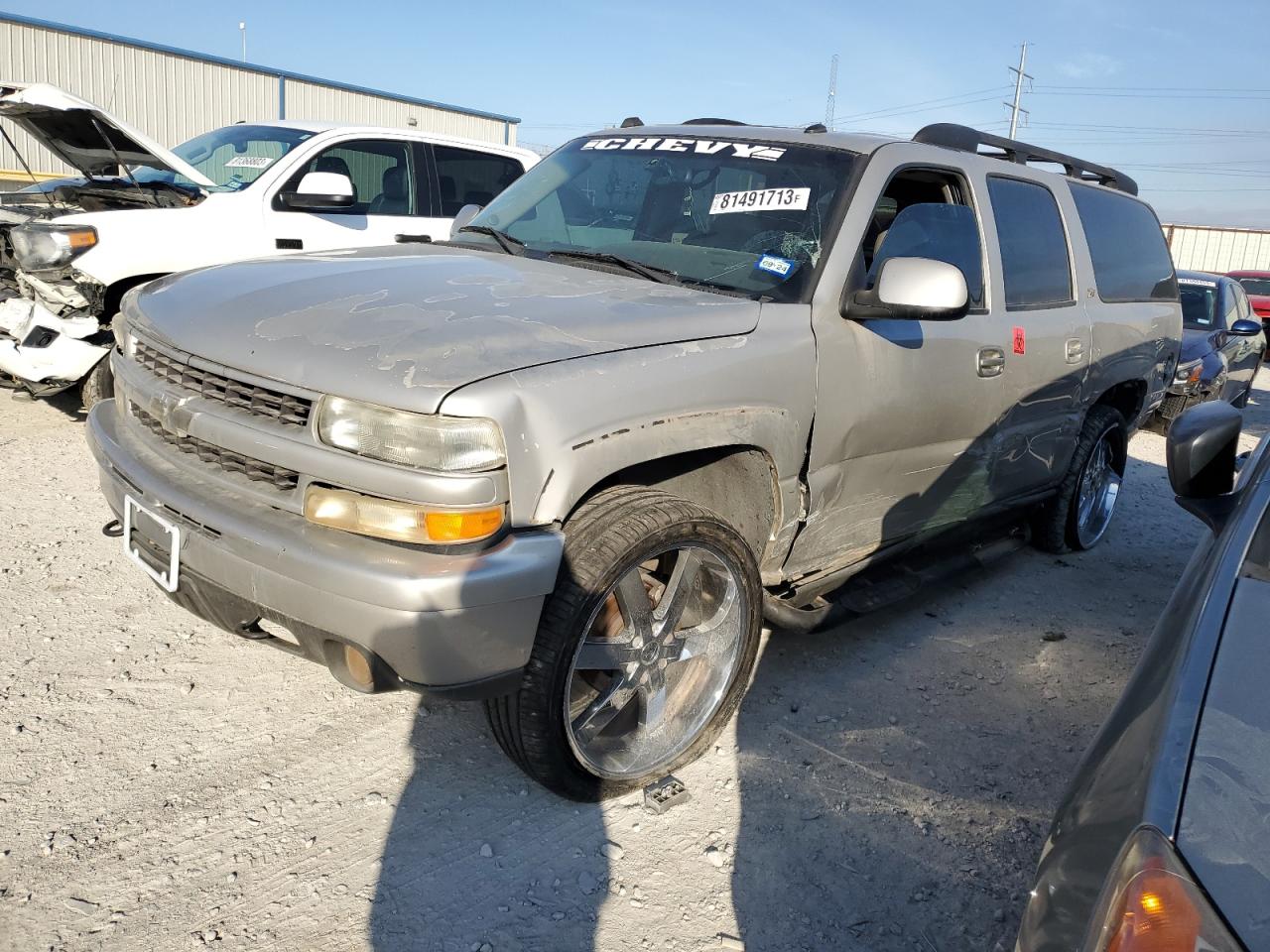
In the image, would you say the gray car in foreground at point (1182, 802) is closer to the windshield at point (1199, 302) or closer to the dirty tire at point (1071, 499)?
the dirty tire at point (1071, 499)

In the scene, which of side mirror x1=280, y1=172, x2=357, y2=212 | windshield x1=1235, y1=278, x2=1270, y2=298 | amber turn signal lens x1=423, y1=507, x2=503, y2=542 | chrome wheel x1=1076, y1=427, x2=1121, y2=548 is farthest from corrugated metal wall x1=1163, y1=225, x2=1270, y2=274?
amber turn signal lens x1=423, y1=507, x2=503, y2=542

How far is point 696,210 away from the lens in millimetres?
3492

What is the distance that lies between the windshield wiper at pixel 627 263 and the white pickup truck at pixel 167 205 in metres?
2.07

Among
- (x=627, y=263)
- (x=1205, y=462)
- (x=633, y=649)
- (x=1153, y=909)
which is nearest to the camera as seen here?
(x=1153, y=909)

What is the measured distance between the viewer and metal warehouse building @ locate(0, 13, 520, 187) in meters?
16.5

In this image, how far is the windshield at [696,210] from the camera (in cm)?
322

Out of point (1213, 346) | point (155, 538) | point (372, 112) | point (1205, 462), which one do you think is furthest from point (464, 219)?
point (372, 112)

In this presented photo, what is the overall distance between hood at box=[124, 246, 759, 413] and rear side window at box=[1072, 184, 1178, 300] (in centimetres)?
271

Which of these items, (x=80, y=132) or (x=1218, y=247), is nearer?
(x=80, y=132)

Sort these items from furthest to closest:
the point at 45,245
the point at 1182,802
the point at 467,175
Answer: the point at 467,175
the point at 45,245
the point at 1182,802

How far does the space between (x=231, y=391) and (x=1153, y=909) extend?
228cm

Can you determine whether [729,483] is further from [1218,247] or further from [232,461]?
[1218,247]

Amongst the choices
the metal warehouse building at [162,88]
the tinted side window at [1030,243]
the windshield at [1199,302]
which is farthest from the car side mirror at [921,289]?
the metal warehouse building at [162,88]

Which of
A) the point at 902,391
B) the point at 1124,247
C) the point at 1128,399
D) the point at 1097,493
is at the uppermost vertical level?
the point at 1124,247
